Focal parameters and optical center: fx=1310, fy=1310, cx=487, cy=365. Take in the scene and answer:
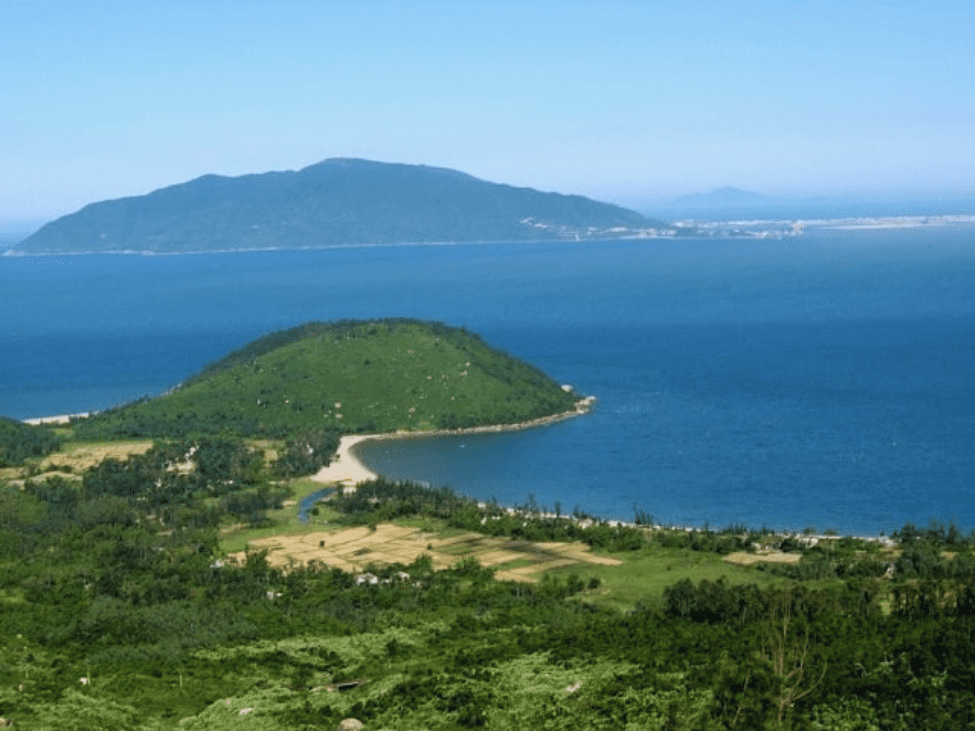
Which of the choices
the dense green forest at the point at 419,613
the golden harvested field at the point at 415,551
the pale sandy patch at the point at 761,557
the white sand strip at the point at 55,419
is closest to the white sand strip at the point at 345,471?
the dense green forest at the point at 419,613

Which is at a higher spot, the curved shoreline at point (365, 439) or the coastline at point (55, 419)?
the coastline at point (55, 419)

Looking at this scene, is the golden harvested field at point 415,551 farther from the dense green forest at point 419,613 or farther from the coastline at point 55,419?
the coastline at point 55,419

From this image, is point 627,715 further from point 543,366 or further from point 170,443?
point 543,366

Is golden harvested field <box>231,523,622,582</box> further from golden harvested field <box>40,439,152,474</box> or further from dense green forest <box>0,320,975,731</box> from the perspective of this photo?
golden harvested field <box>40,439,152,474</box>

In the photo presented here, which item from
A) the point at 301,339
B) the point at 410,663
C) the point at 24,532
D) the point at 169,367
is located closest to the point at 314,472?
the point at 24,532

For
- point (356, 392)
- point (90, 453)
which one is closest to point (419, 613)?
point (90, 453)

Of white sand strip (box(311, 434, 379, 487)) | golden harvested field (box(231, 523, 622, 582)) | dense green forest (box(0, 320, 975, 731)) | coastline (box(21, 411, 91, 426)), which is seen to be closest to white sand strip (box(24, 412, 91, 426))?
coastline (box(21, 411, 91, 426))

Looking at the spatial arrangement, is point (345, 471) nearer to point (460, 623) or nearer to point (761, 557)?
point (761, 557)
